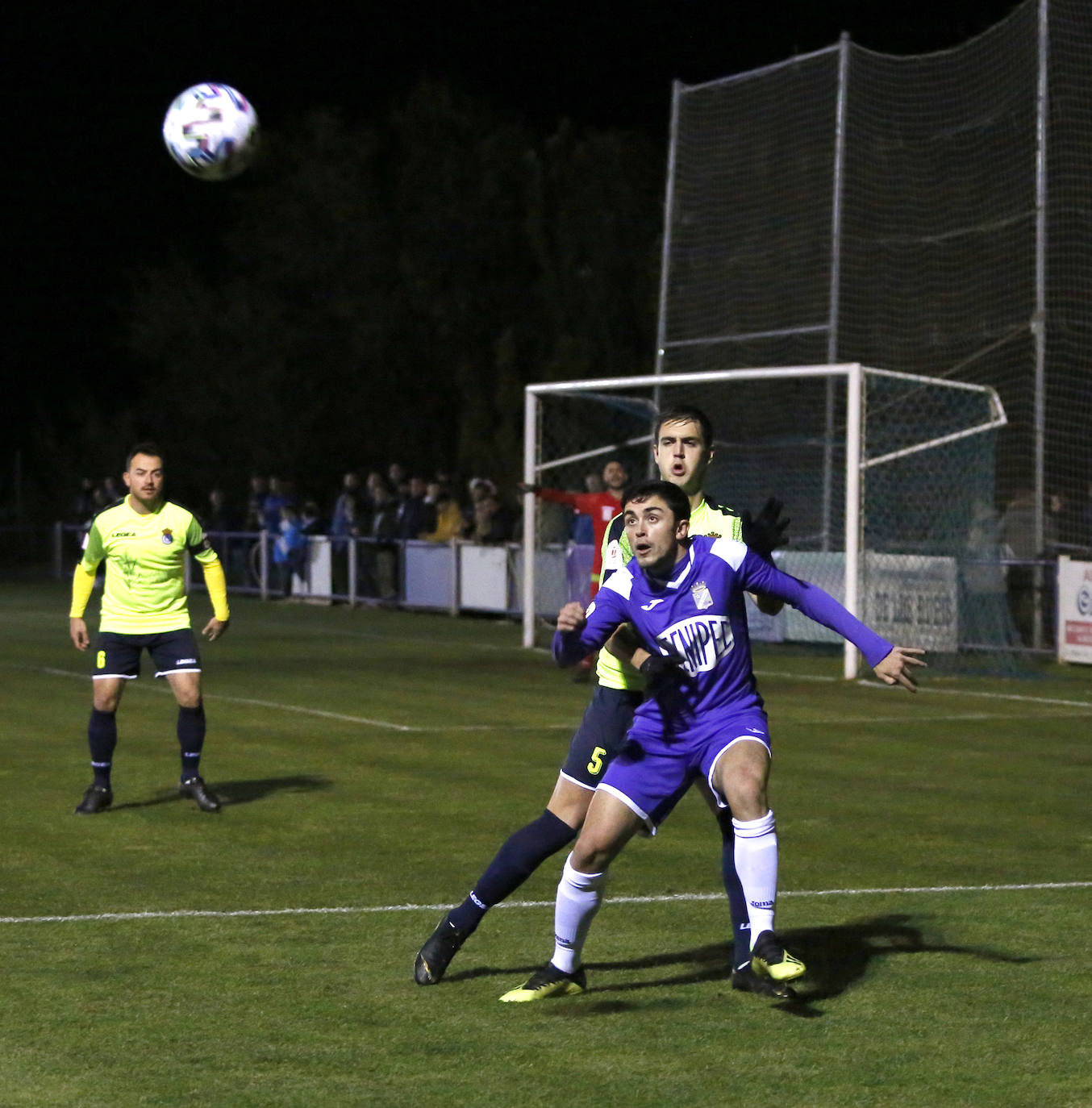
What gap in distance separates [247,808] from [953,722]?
6.43 metres

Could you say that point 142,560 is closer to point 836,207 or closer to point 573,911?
point 573,911

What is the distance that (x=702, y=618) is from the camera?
6.19m

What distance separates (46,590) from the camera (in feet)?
114

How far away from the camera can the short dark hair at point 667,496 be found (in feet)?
20.1

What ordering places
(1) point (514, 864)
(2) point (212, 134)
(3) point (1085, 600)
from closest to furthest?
(1) point (514, 864), (2) point (212, 134), (3) point (1085, 600)

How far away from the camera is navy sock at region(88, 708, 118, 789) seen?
10.5 m

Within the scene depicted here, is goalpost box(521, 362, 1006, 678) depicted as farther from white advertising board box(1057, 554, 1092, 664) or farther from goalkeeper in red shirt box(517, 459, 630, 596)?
goalkeeper in red shirt box(517, 459, 630, 596)

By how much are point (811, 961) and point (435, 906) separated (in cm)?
169

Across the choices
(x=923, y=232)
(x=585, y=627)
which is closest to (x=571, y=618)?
(x=585, y=627)

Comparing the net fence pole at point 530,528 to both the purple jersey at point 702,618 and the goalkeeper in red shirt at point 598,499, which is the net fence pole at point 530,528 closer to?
the goalkeeper in red shirt at point 598,499

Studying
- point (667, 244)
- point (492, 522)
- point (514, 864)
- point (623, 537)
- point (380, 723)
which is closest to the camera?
point (514, 864)

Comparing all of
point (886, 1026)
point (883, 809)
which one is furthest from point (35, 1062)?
point (883, 809)

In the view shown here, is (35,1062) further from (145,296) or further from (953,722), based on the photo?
(145,296)

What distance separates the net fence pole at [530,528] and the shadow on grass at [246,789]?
1013 cm
